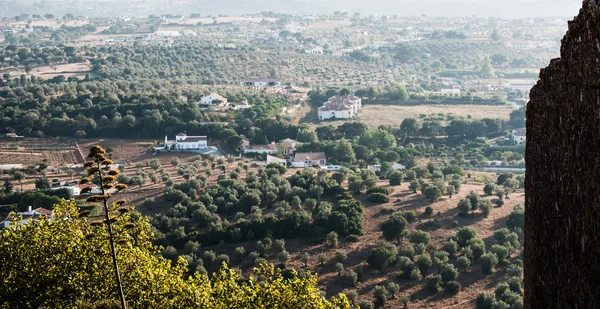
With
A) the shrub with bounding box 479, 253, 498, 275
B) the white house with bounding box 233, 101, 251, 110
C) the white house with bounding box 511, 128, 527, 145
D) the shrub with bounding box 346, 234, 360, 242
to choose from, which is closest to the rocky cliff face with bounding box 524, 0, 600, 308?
the shrub with bounding box 479, 253, 498, 275

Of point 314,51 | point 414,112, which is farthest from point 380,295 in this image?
point 314,51

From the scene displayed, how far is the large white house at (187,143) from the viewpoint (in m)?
56.5

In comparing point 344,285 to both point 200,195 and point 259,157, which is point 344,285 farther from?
point 259,157

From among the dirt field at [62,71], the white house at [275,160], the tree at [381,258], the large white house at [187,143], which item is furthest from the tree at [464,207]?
the dirt field at [62,71]

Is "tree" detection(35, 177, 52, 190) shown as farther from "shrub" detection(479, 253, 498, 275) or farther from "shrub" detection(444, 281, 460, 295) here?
"shrub" detection(479, 253, 498, 275)

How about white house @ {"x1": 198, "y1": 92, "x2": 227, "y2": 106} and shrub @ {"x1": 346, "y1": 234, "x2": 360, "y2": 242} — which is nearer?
shrub @ {"x1": 346, "y1": 234, "x2": 360, "y2": 242}

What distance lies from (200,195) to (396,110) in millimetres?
37058

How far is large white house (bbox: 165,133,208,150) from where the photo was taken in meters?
56.5

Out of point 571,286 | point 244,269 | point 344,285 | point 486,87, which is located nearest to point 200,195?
point 244,269

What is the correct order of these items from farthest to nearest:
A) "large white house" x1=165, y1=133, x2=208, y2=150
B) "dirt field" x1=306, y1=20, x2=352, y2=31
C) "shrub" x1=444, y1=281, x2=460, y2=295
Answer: "dirt field" x1=306, y1=20, x2=352, y2=31
"large white house" x1=165, y1=133, x2=208, y2=150
"shrub" x1=444, y1=281, x2=460, y2=295

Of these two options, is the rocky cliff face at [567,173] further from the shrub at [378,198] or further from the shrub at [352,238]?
the shrub at [378,198]

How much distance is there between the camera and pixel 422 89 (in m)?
88.4

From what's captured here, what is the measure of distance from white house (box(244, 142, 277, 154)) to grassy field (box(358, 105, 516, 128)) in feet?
41.6

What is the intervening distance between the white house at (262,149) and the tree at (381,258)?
2624 centimetres
